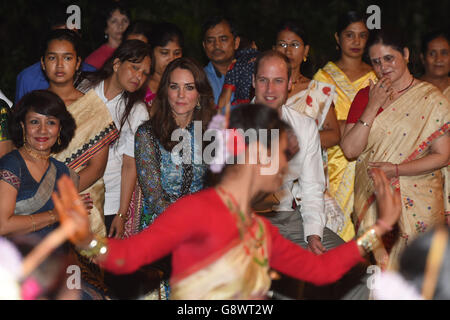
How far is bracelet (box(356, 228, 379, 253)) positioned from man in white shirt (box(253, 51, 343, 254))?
1.11m

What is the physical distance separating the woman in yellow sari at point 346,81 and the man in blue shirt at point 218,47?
92 cm

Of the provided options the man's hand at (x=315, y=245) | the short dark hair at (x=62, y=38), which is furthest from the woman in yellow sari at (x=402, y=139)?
the short dark hair at (x=62, y=38)

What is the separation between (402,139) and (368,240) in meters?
1.66

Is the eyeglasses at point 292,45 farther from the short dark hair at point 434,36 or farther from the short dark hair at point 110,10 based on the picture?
the short dark hair at point 110,10

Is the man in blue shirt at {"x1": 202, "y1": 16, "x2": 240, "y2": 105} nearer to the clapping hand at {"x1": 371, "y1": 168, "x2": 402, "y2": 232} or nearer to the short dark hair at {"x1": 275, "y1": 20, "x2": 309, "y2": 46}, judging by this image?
the short dark hair at {"x1": 275, "y1": 20, "x2": 309, "y2": 46}

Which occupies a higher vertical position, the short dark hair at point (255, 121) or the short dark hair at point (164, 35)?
the short dark hair at point (164, 35)

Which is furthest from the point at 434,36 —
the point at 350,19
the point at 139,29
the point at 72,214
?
the point at 72,214

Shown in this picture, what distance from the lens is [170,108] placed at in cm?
416

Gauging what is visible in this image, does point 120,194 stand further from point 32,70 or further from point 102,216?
point 32,70

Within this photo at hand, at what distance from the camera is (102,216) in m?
4.36

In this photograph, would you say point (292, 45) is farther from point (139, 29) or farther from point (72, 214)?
point (72, 214)

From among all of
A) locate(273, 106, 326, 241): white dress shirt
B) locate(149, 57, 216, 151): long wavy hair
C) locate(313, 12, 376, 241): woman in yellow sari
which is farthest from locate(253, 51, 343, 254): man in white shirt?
locate(313, 12, 376, 241): woman in yellow sari

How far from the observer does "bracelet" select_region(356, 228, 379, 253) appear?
2846mm

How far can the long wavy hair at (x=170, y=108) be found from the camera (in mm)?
4090
